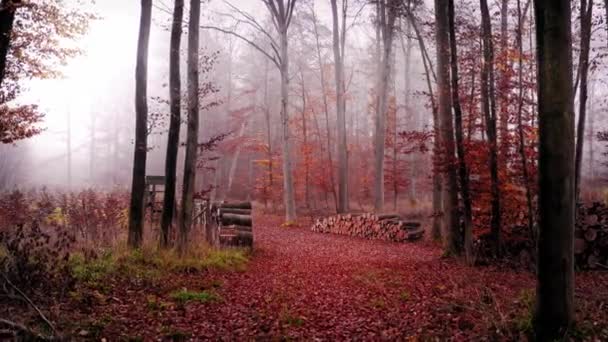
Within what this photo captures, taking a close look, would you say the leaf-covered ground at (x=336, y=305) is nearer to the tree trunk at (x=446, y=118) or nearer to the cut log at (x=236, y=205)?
the tree trunk at (x=446, y=118)

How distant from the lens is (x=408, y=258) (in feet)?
32.0

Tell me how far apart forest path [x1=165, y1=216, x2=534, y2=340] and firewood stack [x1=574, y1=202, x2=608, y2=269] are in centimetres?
182

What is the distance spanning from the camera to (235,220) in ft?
36.5

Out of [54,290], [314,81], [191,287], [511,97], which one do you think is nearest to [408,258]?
[511,97]

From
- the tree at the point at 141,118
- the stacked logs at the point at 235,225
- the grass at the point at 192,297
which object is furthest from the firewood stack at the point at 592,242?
the tree at the point at 141,118

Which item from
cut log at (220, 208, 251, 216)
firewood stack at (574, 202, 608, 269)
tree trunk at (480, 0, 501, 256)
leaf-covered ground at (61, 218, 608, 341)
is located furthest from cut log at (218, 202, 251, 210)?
firewood stack at (574, 202, 608, 269)

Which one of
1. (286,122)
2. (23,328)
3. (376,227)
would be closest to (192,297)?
(23,328)

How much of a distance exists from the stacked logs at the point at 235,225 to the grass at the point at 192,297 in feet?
13.3

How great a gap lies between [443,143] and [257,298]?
5.08 metres

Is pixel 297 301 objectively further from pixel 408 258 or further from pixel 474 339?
pixel 408 258

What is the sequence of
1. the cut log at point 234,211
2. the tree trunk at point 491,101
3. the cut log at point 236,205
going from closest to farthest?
the tree trunk at point 491,101
the cut log at point 234,211
the cut log at point 236,205

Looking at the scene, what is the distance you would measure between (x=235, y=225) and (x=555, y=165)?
8682mm

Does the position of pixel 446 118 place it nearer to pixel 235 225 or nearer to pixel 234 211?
pixel 235 225

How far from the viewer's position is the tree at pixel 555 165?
12.0ft
